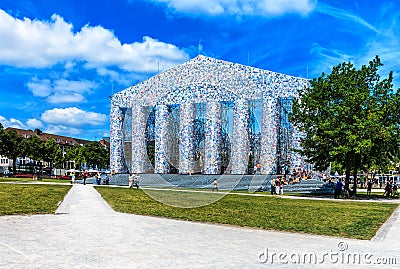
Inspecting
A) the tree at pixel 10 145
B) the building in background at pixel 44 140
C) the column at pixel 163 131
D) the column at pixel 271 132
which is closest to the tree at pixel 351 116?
the column at pixel 271 132

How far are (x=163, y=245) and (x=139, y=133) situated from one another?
3310mm

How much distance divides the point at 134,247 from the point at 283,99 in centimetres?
4038

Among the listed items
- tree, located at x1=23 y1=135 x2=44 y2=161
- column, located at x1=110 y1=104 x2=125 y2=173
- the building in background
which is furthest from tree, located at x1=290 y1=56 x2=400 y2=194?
the building in background

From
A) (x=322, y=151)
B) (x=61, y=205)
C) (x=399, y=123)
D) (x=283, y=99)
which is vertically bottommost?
(x=61, y=205)

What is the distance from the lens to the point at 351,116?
103ft

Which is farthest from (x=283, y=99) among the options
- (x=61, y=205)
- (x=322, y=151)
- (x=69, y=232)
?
(x=69, y=232)

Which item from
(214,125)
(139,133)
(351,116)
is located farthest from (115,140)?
(214,125)

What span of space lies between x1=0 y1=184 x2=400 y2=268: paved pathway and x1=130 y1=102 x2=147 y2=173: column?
211 cm

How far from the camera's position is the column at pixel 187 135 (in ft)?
37.8

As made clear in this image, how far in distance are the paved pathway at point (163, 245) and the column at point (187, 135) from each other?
6.88 feet

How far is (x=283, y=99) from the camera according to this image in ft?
157

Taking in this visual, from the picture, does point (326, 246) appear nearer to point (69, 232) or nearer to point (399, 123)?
point (69, 232)

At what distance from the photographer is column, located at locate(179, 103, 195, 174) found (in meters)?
11.5

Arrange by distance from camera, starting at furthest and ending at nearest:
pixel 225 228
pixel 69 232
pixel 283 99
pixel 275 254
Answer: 1. pixel 283 99
2. pixel 225 228
3. pixel 69 232
4. pixel 275 254
